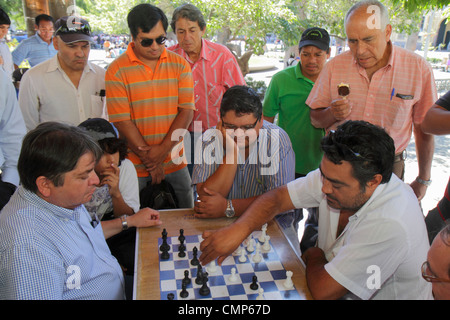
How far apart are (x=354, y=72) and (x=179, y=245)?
192 cm

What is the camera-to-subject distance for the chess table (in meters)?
1.72

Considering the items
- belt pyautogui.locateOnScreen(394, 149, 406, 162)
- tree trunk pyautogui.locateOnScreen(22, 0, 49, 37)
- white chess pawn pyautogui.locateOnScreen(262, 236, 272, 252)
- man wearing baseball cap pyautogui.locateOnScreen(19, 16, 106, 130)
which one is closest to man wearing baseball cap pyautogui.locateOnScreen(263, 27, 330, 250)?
belt pyautogui.locateOnScreen(394, 149, 406, 162)

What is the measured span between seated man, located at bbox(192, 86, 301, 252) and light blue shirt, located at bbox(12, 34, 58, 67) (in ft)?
13.8

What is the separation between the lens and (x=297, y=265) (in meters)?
1.91

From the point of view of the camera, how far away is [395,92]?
268 cm

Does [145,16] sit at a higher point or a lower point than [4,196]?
higher

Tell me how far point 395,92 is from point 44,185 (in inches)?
96.0

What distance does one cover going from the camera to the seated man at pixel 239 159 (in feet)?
7.89

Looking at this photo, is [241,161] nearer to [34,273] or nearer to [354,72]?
[354,72]

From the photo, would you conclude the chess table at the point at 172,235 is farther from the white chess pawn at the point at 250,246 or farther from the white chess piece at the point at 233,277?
the white chess piece at the point at 233,277

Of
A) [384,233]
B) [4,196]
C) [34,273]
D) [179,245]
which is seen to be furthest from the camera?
[4,196]

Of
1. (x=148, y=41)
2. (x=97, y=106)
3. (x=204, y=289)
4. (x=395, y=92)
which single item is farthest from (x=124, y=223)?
(x=395, y=92)
